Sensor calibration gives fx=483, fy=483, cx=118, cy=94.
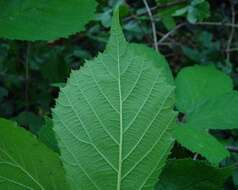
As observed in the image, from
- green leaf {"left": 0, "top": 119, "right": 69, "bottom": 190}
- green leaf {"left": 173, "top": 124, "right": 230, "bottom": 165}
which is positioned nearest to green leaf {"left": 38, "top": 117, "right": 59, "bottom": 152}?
green leaf {"left": 0, "top": 119, "right": 69, "bottom": 190}

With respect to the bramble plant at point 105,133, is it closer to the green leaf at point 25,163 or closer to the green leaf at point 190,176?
the green leaf at point 25,163

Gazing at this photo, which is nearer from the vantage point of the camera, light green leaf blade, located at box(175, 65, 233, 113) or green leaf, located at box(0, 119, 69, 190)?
green leaf, located at box(0, 119, 69, 190)

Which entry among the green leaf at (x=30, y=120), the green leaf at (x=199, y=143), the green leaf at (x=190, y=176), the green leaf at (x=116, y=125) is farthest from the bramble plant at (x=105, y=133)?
the green leaf at (x=30, y=120)

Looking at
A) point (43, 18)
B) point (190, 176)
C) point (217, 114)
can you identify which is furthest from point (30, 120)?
point (190, 176)

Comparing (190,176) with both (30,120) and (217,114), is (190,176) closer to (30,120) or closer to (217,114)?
(217,114)

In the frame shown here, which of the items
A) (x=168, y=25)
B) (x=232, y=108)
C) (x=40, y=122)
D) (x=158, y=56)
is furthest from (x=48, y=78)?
(x=232, y=108)

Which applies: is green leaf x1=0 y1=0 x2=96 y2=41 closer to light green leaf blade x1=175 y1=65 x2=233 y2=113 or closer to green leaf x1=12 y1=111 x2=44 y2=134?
light green leaf blade x1=175 y1=65 x2=233 y2=113
